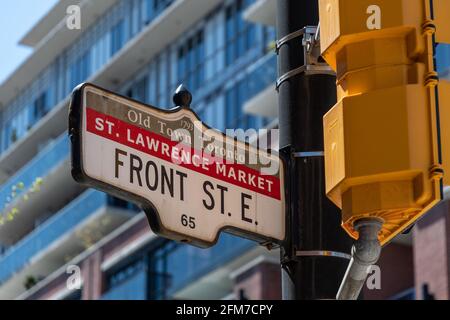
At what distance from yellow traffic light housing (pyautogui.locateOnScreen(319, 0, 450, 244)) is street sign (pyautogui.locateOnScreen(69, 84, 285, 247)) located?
111 cm

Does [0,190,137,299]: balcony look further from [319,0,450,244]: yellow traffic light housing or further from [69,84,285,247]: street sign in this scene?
[319,0,450,244]: yellow traffic light housing

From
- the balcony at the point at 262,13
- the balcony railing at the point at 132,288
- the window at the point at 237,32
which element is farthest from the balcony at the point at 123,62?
the balcony railing at the point at 132,288

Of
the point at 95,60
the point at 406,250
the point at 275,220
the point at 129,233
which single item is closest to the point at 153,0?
the point at 95,60

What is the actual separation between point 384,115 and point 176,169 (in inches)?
60.0

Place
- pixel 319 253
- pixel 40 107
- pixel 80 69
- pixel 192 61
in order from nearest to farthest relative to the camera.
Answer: pixel 319 253
pixel 192 61
pixel 80 69
pixel 40 107

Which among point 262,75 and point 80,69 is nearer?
point 262,75

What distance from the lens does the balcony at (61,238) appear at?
177 feet

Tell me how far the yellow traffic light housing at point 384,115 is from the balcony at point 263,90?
37423 mm

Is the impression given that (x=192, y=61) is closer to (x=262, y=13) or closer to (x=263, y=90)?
(x=262, y=13)

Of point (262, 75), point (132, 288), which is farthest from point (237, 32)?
point (132, 288)

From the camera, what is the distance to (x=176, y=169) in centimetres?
774

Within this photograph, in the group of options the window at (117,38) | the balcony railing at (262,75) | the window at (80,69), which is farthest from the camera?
the window at (80,69)

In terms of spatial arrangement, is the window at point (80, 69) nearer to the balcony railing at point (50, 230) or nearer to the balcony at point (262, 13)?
the balcony railing at point (50, 230)

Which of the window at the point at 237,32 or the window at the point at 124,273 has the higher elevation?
the window at the point at 237,32
